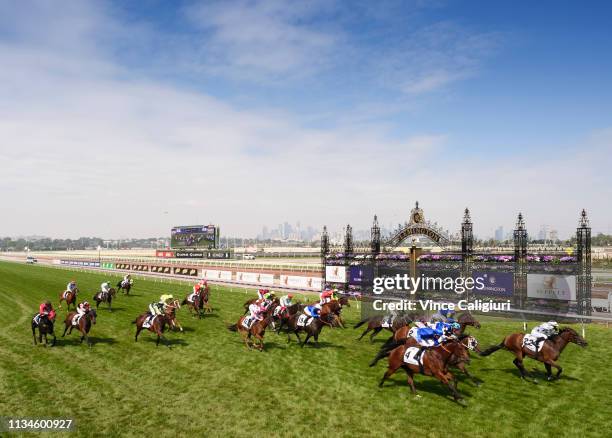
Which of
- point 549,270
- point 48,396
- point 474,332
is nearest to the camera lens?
point 48,396

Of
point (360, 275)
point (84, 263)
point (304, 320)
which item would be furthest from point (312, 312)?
point (84, 263)

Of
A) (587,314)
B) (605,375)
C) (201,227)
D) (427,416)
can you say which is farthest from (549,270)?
(201,227)

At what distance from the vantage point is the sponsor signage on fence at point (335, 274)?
3081 centimetres

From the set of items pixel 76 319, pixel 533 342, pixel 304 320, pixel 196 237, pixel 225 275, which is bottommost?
pixel 225 275

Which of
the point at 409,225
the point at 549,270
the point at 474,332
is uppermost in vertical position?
the point at 409,225

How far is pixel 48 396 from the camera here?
10586 mm

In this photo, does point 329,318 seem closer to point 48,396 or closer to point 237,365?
point 237,365

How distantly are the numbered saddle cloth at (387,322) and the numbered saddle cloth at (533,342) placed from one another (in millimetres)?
4899

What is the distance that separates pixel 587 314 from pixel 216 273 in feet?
103

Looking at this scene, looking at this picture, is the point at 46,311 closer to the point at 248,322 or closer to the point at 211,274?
the point at 248,322

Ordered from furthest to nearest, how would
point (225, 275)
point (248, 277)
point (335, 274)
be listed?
point (225, 275) < point (248, 277) < point (335, 274)

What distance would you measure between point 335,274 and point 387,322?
1526 cm

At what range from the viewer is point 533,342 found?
39.4 ft

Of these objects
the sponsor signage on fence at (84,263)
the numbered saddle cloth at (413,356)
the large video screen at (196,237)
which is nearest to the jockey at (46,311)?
the numbered saddle cloth at (413,356)
